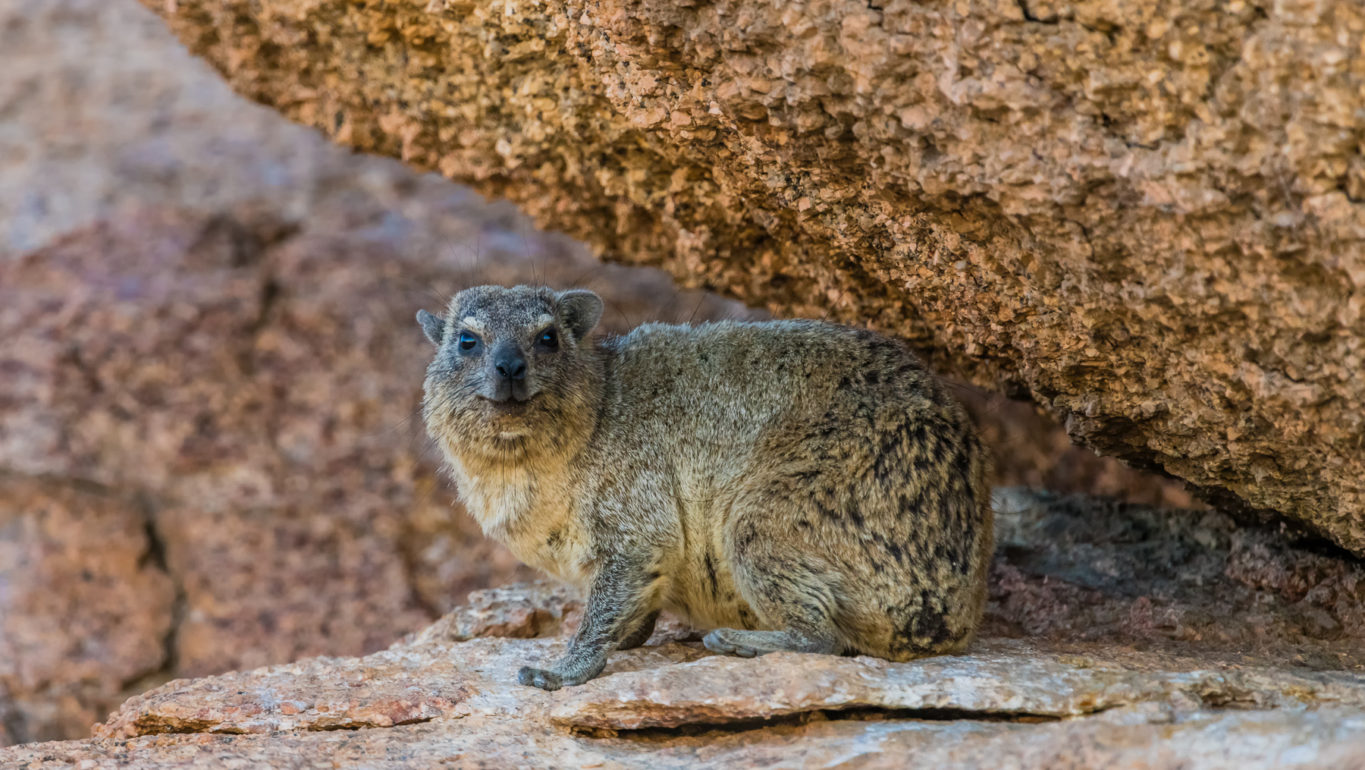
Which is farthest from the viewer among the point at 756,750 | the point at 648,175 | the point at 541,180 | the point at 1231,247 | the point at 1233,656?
the point at 541,180

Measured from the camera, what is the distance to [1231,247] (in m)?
4.05

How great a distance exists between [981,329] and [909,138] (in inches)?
46.1

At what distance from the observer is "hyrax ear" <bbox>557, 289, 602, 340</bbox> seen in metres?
6.14

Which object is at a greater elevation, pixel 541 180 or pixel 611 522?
pixel 541 180

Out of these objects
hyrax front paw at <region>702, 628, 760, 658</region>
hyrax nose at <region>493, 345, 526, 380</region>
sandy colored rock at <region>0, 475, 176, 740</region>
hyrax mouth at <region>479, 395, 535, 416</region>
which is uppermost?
hyrax nose at <region>493, 345, 526, 380</region>

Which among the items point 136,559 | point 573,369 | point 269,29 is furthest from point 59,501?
point 573,369

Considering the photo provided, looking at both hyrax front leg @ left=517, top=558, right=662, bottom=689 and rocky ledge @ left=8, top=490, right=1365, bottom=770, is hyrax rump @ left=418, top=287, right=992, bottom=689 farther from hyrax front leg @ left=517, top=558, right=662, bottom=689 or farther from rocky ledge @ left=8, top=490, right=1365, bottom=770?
rocky ledge @ left=8, top=490, right=1365, bottom=770

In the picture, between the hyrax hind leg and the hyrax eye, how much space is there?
5.30 feet

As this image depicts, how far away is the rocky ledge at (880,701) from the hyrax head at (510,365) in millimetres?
1086

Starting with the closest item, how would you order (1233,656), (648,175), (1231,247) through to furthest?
(1231,247), (1233,656), (648,175)

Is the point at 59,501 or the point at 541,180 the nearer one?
the point at 541,180

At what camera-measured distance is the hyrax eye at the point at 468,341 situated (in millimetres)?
5844

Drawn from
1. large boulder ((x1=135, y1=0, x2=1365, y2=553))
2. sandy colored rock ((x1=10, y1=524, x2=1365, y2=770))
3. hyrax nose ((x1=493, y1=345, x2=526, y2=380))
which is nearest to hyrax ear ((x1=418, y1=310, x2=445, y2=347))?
large boulder ((x1=135, y1=0, x2=1365, y2=553))

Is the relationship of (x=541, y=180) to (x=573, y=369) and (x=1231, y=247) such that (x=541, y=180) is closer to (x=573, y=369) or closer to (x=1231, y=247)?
(x=573, y=369)
